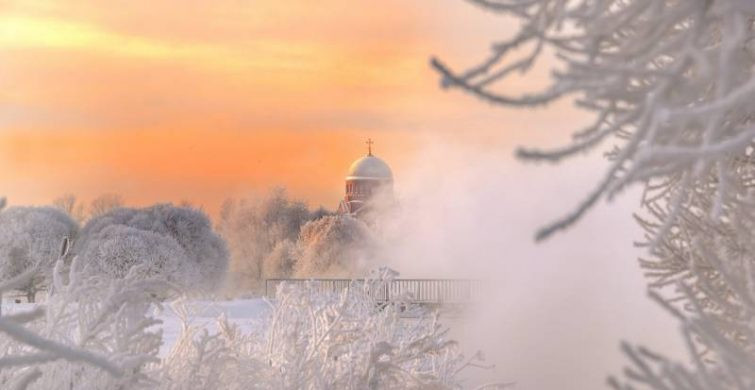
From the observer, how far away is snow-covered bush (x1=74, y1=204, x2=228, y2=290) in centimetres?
2959

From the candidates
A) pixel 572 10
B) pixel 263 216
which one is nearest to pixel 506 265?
pixel 263 216

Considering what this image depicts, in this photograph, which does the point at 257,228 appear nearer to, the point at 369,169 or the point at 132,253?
the point at 369,169

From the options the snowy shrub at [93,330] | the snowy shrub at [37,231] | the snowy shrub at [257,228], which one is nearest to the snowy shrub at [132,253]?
the snowy shrub at [37,231]

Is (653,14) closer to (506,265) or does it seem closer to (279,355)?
(279,355)

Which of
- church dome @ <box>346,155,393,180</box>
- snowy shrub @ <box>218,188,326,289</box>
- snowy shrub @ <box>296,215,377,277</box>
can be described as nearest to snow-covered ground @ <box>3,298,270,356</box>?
snowy shrub @ <box>296,215,377,277</box>

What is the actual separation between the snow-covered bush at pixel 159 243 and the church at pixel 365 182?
20117 millimetres

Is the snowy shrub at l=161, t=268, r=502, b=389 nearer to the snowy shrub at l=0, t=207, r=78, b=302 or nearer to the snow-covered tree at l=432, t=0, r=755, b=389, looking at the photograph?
the snow-covered tree at l=432, t=0, r=755, b=389

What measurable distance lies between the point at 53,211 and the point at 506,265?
1479cm

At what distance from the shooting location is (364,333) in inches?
275

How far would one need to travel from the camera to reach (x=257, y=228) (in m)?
46.7

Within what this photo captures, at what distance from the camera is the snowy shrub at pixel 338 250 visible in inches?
1607

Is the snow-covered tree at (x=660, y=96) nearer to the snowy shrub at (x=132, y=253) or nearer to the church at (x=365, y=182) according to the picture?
the snowy shrub at (x=132, y=253)

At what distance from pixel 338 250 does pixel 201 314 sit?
34476 mm

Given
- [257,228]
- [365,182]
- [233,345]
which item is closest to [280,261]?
[257,228]
